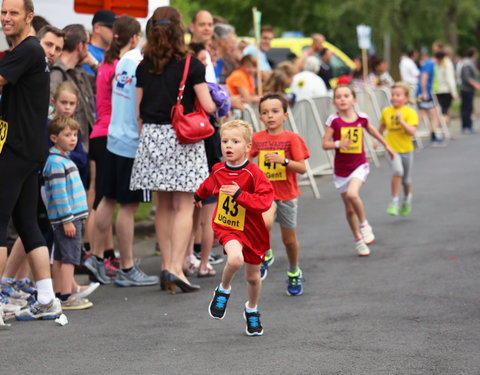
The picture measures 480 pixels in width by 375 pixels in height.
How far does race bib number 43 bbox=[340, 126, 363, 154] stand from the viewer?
10.3m

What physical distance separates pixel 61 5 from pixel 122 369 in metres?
6.68

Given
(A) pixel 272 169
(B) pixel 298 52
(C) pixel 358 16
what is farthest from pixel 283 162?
(C) pixel 358 16

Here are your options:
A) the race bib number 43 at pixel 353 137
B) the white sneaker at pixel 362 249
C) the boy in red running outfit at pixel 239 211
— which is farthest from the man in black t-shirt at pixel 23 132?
the race bib number 43 at pixel 353 137

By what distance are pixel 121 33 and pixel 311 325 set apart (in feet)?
10.3

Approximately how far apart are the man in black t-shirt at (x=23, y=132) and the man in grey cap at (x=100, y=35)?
2928mm

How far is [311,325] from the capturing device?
7066 millimetres

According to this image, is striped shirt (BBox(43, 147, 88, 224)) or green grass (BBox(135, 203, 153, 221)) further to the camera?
green grass (BBox(135, 203, 153, 221))

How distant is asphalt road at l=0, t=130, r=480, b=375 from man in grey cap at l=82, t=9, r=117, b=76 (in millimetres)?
1902

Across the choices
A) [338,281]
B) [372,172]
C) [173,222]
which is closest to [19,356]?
[173,222]

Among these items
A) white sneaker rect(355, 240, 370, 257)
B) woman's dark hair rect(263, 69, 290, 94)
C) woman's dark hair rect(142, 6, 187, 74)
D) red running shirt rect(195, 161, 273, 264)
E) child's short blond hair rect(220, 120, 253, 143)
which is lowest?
white sneaker rect(355, 240, 370, 257)

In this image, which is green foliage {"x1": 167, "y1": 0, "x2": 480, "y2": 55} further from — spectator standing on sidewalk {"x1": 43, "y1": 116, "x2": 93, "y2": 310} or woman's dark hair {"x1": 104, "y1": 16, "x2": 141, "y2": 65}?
spectator standing on sidewalk {"x1": 43, "y1": 116, "x2": 93, "y2": 310}

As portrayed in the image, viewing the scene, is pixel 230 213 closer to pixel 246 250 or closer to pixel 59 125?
pixel 246 250

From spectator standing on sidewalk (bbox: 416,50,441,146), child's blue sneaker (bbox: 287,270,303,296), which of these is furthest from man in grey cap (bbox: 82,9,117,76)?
spectator standing on sidewalk (bbox: 416,50,441,146)

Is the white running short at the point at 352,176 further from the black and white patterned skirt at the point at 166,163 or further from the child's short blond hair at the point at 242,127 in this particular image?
the child's short blond hair at the point at 242,127
